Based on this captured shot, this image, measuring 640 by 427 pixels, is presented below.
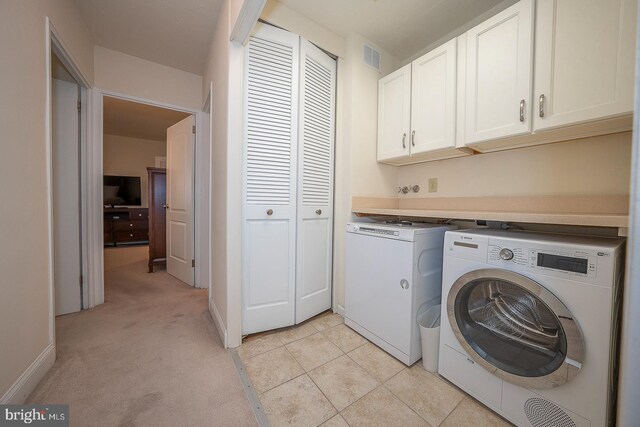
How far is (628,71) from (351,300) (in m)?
1.89

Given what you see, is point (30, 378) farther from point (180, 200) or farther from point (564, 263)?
point (564, 263)

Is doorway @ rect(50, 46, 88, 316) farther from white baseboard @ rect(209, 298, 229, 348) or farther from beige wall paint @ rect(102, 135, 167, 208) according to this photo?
beige wall paint @ rect(102, 135, 167, 208)

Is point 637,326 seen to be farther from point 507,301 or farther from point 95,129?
point 95,129

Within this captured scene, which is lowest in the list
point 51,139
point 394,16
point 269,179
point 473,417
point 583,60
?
point 473,417

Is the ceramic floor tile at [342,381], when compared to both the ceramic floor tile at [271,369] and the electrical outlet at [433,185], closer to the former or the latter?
the ceramic floor tile at [271,369]

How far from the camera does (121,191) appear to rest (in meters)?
5.18

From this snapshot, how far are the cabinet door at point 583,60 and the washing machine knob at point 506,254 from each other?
2.41 feet

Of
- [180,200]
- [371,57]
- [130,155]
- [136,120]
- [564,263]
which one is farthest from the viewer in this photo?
[130,155]

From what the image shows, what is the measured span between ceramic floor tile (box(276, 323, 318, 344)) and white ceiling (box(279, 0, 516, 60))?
2424mm

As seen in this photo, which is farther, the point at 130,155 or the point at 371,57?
the point at 130,155

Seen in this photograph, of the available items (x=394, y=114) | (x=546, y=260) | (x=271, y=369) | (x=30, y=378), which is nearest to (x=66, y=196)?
(x=30, y=378)

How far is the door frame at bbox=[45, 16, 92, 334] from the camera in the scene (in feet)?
4.62

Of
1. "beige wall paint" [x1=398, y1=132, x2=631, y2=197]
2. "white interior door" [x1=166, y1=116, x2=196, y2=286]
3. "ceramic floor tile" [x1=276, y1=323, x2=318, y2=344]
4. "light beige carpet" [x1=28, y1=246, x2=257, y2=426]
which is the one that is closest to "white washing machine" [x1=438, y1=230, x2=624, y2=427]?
"beige wall paint" [x1=398, y1=132, x2=631, y2=197]

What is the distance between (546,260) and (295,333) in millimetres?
1585
